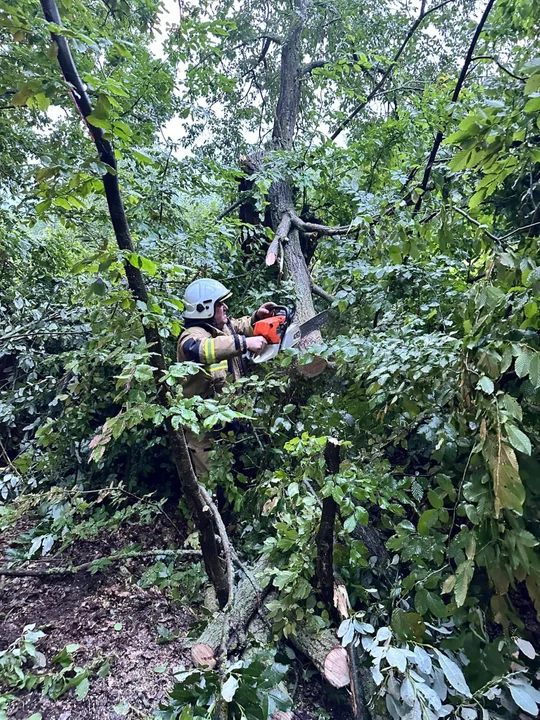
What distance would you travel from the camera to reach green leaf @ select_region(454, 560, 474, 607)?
2.74ft

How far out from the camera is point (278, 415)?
2254 mm

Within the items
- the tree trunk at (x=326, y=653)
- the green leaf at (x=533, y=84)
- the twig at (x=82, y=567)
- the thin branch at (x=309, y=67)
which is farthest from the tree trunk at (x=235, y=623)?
the thin branch at (x=309, y=67)

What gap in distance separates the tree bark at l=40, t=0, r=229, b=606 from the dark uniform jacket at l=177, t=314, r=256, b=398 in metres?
0.93

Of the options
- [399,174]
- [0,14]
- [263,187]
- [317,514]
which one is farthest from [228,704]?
[263,187]

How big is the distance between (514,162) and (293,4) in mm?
5698

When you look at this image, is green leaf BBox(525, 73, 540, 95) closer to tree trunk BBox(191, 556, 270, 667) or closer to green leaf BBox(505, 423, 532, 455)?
green leaf BBox(505, 423, 532, 455)

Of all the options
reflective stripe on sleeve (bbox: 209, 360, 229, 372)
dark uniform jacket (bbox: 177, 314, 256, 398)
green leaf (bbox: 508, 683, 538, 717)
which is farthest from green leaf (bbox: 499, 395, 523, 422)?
reflective stripe on sleeve (bbox: 209, 360, 229, 372)

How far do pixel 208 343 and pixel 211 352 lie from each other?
0.06 m

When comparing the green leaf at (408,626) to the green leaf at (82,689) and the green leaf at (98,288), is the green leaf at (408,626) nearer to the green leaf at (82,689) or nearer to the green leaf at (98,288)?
the green leaf at (98,288)

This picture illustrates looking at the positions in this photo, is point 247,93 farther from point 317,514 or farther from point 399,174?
point 317,514

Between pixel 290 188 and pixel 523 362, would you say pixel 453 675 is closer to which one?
pixel 523 362

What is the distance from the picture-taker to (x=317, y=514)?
1.61 metres

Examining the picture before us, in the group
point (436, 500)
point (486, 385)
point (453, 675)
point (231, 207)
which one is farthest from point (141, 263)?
point (231, 207)

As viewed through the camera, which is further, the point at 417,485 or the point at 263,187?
the point at 263,187
